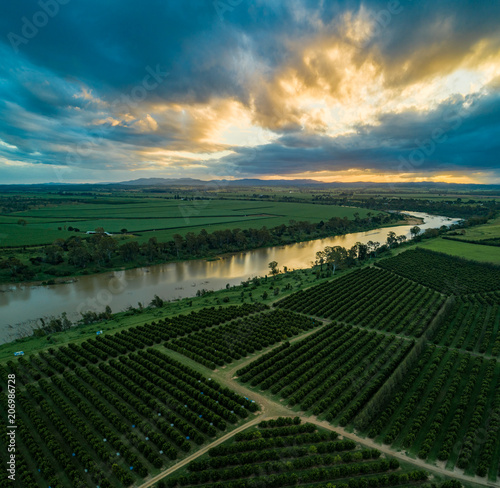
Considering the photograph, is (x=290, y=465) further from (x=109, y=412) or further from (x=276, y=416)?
(x=109, y=412)

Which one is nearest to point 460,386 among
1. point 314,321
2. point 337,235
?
point 314,321

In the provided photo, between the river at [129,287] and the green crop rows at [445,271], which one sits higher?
the green crop rows at [445,271]

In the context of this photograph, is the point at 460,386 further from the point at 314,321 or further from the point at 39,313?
the point at 39,313

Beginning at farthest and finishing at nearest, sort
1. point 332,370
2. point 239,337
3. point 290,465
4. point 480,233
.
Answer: point 480,233 → point 239,337 → point 332,370 → point 290,465

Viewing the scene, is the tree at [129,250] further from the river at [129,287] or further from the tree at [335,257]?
the tree at [335,257]

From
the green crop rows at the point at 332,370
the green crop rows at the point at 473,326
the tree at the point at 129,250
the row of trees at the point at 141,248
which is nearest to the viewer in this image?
the green crop rows at the point at 332,370

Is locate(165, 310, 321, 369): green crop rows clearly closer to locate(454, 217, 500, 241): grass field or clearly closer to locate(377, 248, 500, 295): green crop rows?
locate(377, 248, 500, 295): green crop rows

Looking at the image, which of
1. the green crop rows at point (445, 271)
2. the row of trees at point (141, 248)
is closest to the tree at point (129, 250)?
the row of trees at point (141, 248)

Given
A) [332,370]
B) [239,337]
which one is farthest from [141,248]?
[332,370]

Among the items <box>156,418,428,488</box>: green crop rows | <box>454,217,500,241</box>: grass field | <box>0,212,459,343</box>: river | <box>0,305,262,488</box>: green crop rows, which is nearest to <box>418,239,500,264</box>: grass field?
<box>454,217,500,241</box>: grass field
